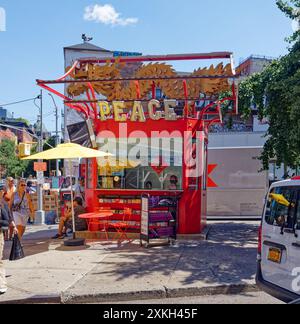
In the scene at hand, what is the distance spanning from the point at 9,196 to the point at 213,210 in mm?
7904

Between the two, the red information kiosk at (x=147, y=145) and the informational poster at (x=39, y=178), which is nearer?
the red information kiosk at (x=147, y=145)

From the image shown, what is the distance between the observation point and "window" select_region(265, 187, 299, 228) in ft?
16.1

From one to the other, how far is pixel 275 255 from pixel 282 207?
0.62 meters

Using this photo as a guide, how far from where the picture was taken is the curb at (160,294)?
19.8 ft

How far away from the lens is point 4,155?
200 feet

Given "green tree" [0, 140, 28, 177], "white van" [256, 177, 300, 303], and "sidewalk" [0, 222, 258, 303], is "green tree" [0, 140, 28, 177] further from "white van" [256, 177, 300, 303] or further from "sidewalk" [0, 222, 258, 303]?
"white van" [256, 177, 300, 303]

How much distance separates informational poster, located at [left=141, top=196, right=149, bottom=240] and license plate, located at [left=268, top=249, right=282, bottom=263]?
465 centimetres

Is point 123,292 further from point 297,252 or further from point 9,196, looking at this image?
point 9,196

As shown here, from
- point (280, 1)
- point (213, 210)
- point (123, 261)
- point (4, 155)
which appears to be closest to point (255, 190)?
point (213, 210)

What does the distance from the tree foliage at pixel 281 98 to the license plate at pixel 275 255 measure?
16.6 ft

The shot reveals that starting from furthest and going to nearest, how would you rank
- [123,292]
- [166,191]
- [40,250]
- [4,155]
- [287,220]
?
[4,155] → [166,191] → [40,250] → [123,292] → [287,220]

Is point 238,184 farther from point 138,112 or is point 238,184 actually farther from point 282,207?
point 282,207

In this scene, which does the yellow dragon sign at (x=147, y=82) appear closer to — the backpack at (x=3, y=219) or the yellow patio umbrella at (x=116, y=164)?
the yellow patio umbrella at (x=116, y=164)

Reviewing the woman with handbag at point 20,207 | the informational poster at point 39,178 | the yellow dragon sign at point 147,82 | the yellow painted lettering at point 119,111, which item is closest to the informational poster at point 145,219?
the yellow painted lettering at point 119,111
